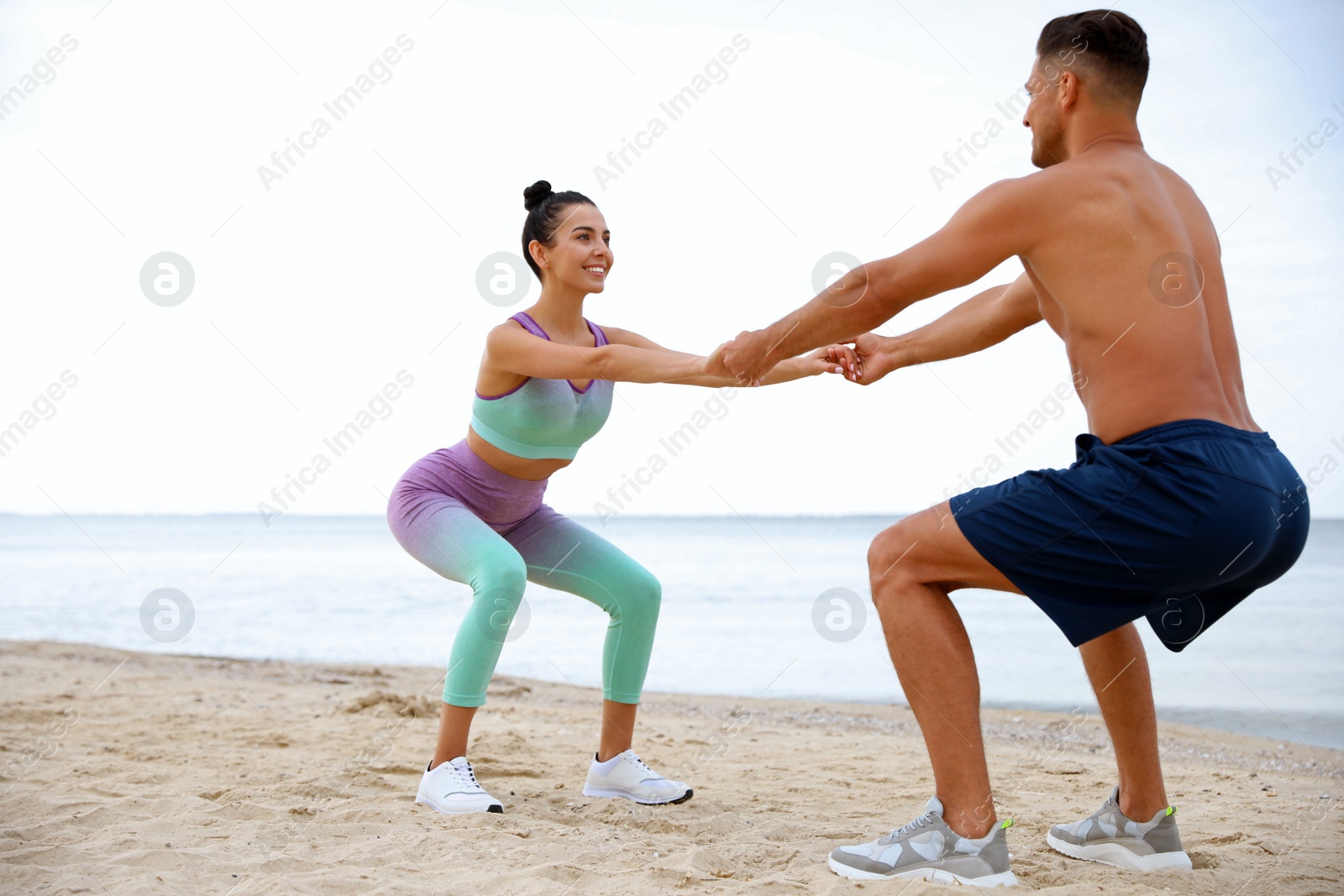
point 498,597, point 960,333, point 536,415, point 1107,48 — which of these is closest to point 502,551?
point 498,597

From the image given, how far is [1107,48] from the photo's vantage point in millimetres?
2488

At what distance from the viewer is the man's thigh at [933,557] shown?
2.43 m

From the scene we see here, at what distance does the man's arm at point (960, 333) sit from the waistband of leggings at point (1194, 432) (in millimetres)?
791

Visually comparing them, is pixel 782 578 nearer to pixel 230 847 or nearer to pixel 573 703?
pixel 573 703

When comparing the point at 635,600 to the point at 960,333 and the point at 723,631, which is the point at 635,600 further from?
the point at 723,631

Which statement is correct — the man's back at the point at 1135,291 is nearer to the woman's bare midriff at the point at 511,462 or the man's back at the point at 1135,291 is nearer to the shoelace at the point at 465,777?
the woman's bare midriff at the point at 511,462

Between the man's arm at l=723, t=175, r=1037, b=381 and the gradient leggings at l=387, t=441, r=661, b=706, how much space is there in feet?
5.13

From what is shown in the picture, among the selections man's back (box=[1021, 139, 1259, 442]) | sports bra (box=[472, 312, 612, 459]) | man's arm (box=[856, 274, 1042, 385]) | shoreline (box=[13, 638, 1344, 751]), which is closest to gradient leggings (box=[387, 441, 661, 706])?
sports bra (box=[472, 312, 612, 459])

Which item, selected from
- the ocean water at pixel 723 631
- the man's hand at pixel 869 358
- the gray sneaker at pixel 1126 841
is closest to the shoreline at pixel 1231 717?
the ocean water at pixel 723 631

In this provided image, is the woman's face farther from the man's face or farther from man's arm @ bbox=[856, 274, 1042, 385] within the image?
the man's face

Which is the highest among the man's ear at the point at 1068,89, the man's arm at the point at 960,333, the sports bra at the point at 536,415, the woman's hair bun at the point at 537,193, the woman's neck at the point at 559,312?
the woman's hair bun at the point at 537,193

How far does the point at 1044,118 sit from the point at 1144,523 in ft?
3.73

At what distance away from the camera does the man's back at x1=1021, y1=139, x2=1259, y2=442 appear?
90.6 inches

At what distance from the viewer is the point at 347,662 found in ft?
31.8
